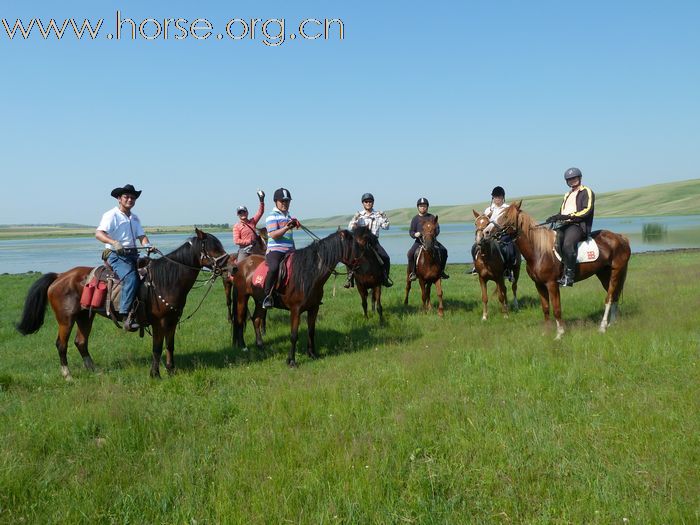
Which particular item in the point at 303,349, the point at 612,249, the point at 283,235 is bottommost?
the point at 303,349

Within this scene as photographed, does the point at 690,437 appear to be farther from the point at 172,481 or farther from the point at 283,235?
the point at 283,235

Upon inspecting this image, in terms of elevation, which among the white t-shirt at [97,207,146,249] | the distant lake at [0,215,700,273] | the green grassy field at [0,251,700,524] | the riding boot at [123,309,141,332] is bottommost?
the distant lake at [0,215,700,273]

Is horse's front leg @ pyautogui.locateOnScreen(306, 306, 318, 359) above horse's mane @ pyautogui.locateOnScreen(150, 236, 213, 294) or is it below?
below

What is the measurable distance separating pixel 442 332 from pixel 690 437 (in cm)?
595

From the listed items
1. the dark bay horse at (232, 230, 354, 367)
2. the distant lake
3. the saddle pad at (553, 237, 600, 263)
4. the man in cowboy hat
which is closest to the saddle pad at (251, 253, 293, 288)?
the dark bay horse at (232, 230, 354, 367)

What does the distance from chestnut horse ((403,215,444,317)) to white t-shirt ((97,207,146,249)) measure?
6733 mm

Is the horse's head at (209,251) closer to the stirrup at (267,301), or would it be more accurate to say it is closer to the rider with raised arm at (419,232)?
the stirrup at (267,301)

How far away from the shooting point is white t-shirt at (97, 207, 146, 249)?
7941 millimetres

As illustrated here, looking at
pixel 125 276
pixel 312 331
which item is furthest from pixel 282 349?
pixel 125 276

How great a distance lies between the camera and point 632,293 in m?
14.0

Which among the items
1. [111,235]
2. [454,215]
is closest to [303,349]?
[111,235]

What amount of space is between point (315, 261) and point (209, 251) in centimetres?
191

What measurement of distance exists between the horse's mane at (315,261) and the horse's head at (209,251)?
4.44 ft

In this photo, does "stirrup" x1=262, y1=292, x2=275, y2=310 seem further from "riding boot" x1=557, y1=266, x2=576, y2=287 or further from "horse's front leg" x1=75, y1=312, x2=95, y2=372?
"riding boot" x1=557, y1=266, x2=576, y2=287
